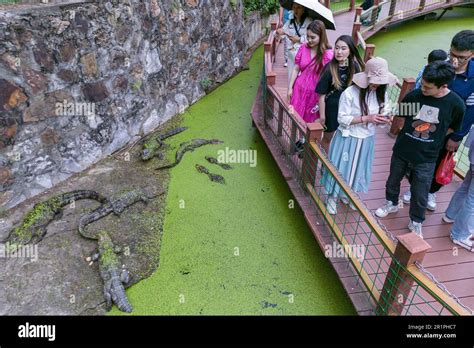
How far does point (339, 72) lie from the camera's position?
9.64 ft

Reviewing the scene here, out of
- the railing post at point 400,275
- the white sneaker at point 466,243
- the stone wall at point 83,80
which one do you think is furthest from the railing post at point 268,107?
the railing post at point 400,275

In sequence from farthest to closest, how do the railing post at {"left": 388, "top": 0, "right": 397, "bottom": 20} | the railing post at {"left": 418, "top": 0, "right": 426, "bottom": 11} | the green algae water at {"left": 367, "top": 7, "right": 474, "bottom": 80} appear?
the railing post at {"left": 418, "top": 0, "right": 426, "bottom": 11} < the railing post at {"left": 388, "top": 0, "right": 397, "bottom": 20} < the green algae water at {"left": 367, "top": 7, "right": 474, "bottom": 80}

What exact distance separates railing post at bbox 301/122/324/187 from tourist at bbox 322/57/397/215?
0.46 ft

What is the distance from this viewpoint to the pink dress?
3451 mm

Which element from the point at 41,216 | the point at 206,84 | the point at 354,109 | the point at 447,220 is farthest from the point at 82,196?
the point at 447,220

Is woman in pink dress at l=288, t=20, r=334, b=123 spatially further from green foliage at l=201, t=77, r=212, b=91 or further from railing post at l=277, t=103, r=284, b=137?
green foliage at l=201, t=77, r=212, b=91

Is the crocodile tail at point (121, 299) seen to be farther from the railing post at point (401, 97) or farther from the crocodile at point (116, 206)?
the railing post at point (401, 97)

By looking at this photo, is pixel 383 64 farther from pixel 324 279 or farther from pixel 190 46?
pixel 190 46

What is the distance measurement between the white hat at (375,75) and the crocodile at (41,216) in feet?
10.2

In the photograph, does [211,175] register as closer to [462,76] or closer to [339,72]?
[339,72]

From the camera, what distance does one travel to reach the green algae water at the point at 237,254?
3031mm

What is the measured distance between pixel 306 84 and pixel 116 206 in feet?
8.37

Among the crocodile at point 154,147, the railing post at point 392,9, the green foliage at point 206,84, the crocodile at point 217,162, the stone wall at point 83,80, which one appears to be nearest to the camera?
the stone wall at point 83,80

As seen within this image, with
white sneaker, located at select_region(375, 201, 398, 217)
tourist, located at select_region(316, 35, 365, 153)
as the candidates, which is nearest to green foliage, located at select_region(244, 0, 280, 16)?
tourist, located at select_region(316, 35, 365, 153)
